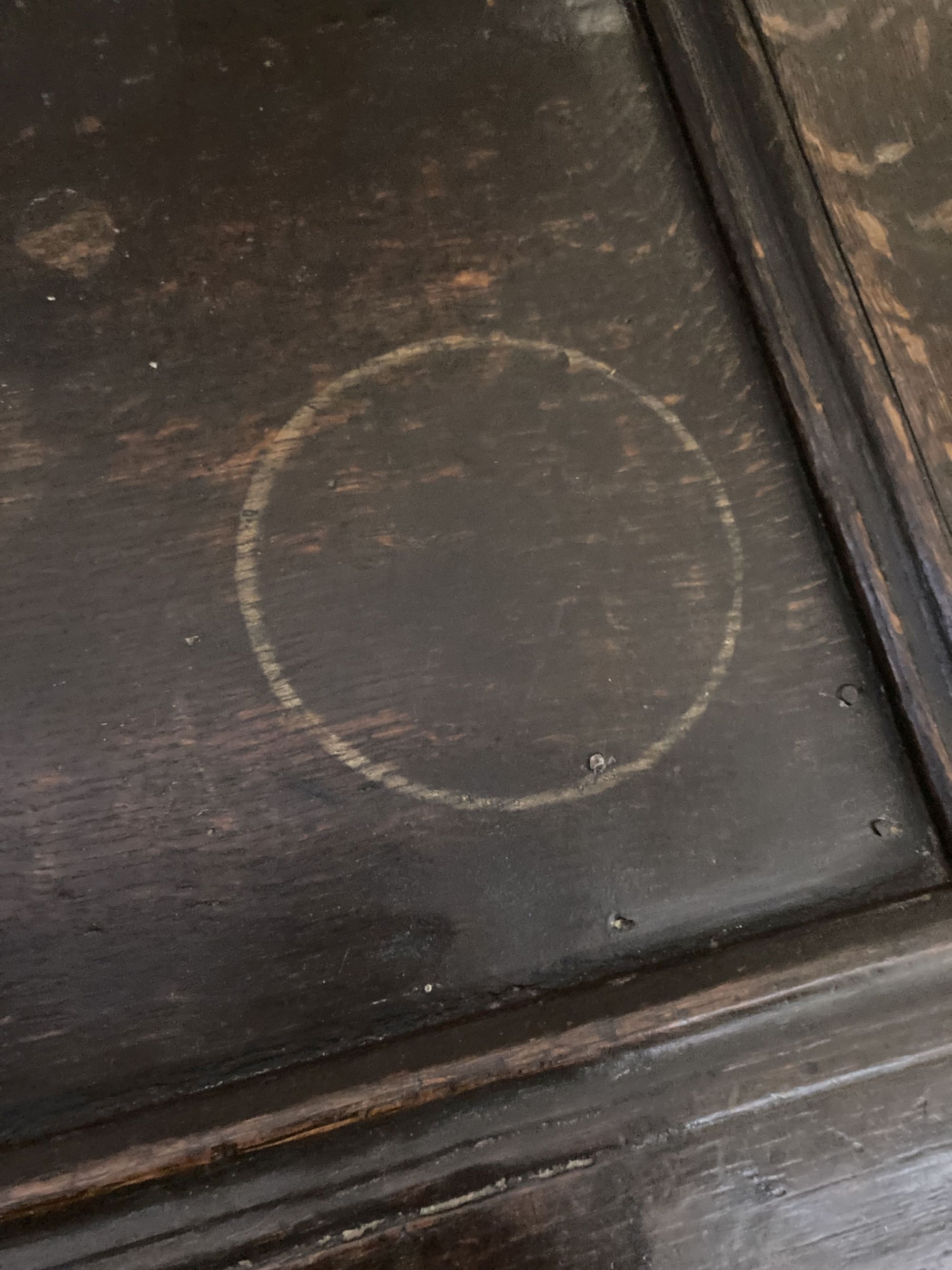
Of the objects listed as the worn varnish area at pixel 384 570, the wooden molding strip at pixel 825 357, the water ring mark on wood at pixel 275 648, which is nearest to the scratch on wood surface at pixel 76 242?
the worn varnish area at pixel 384 570

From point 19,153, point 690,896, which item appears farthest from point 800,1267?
point 19,153

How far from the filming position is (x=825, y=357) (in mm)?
826

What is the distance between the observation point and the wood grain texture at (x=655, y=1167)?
2.09 ft

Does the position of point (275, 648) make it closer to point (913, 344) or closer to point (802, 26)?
point (913, 344)

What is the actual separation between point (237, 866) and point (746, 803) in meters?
0.51

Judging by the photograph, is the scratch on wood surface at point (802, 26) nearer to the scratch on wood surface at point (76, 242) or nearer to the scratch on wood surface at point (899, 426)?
the scratch on wood surface at point (899, 426)

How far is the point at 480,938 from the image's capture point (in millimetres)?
738

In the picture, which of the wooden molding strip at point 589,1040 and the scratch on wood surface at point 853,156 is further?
the scratch on wood surface at point 853,156

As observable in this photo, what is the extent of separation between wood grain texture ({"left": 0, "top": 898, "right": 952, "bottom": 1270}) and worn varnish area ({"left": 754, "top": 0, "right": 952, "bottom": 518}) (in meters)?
0.59

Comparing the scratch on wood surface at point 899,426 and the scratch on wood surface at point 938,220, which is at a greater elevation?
the scratch on wood surface at point 938,220

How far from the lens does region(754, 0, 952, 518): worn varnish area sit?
2.71 ft

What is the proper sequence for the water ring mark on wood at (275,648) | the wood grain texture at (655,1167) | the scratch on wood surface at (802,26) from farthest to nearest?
the scratch on wood surface at (802,26)
the water ring mark on wood at (275,648)
the wood grain texture at (655,1167)

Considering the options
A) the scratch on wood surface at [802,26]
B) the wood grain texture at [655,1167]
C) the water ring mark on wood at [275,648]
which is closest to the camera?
the wood grain texture at [655,1167]

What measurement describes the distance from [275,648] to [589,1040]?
469 millimetres
